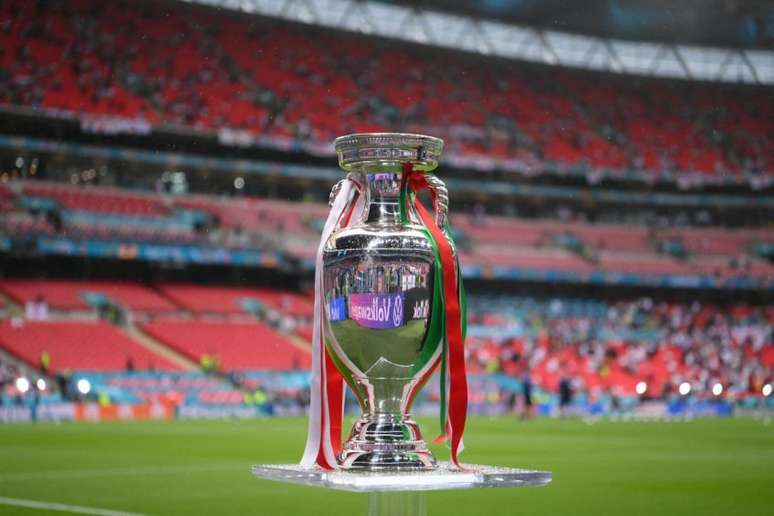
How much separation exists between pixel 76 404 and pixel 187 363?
648 cm

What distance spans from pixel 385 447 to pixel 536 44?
4906 cm

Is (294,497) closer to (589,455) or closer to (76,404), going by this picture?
(589,455)

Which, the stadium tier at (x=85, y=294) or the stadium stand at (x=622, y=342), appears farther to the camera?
the stadium stand at (x=622, y=342)

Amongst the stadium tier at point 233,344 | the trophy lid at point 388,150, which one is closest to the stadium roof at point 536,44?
the stadium tier at point 233,344

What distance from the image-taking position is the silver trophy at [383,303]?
3.11m

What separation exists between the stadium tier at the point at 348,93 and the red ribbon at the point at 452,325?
32542 millimetres

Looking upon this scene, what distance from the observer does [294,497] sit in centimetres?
1139

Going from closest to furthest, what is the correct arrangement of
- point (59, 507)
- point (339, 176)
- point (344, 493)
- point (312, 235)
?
point (59, 507) → point (344, 493) → point (312, 235) → point (339, 176)

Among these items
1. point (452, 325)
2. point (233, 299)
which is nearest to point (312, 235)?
point (233, 299)

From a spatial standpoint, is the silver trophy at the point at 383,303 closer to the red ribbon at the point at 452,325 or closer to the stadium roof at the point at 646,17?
the red ribbon at the point at 452,325

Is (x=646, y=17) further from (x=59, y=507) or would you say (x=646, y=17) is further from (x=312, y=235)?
(x=59, y=507)

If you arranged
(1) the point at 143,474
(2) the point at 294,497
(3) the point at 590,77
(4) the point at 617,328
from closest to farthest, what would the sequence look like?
(2) the point at 294,497 → (1) the point at 143,474 → (4) the point at 617,328 → (3) the point at 590,77

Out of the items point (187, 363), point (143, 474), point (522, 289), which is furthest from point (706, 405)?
point (143, 474)

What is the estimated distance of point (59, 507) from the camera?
10180 millimetres
